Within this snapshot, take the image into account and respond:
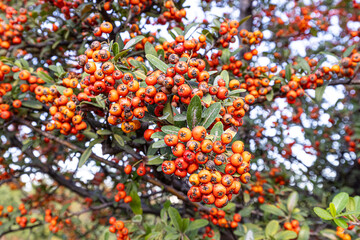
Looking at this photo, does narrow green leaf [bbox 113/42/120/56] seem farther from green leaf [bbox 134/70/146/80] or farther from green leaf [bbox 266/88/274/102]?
green leaf [bbox 266/88/274/102]

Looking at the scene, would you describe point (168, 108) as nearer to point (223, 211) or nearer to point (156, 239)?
point (156, 239)

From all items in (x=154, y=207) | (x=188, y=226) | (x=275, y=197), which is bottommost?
(x=154, y=207)

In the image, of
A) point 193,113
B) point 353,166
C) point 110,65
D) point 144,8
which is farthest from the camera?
point 353,166

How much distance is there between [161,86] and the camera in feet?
5.77

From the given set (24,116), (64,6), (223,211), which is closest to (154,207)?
(223,211)

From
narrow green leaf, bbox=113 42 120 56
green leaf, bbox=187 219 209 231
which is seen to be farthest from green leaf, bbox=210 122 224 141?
green leaf, bbox=187 219 209 231

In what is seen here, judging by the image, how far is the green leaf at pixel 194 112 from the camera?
60.7 inches

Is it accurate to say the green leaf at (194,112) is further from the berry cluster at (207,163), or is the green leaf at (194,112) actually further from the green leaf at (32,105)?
the green leaf at (32,105)

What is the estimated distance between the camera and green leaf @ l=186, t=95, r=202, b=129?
1.54 meters

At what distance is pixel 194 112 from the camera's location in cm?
159

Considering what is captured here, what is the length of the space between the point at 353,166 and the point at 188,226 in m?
4.33

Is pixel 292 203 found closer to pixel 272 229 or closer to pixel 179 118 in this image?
pixel 272 229

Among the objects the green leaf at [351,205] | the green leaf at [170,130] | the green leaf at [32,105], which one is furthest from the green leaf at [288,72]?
the green leaf at [32,105]

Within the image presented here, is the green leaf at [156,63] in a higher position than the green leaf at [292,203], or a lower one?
higher
